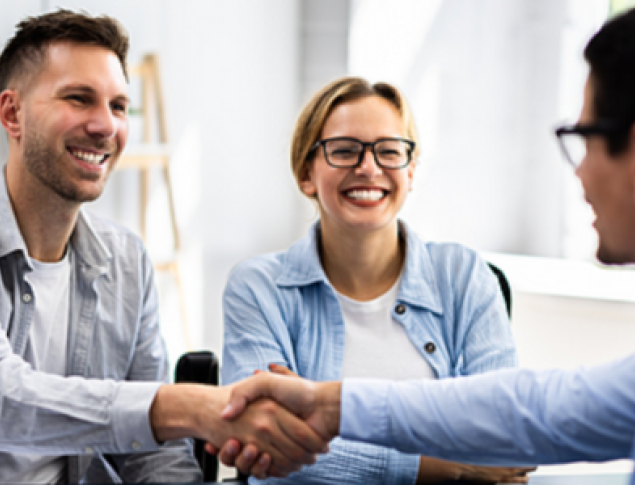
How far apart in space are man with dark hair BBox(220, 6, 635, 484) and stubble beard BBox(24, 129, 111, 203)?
796 mm

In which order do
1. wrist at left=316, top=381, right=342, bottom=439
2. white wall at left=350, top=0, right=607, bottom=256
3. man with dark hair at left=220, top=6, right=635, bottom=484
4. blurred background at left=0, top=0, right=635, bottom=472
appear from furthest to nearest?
white wall at left=350, top=0, right=607, bottom=256 < blurred background at left=0, top=0, right=635, bottom=472 < wrist at left=316, top=381, right=342, bottom=439 < man with dark hair at left=220, top=6, right=635, bottom=484

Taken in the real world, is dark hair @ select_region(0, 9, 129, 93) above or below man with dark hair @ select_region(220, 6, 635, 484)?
above

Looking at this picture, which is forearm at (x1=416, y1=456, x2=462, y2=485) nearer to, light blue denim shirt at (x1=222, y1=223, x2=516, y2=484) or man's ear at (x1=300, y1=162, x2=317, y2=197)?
light blue denim shirt at (x1=222, y1=223, x2=516, y2=484)

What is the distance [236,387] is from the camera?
4.56 ft

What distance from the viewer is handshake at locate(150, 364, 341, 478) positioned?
130cm

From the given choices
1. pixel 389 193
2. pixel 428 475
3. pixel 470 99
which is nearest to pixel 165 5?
pixel 470 99

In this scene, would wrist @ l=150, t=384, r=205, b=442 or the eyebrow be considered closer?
wrist @ l=150, t=384, r=205, b=442

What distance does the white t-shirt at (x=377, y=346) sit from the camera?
5.13 feet

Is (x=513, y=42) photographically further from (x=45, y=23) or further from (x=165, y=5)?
(x=45, y=23)

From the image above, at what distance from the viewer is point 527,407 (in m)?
1.15

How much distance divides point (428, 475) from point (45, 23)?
1.33 m

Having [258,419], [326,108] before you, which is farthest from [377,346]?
[326,108]

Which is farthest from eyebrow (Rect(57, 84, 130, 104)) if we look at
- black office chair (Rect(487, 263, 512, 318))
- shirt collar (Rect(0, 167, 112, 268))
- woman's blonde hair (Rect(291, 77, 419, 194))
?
black office chair (Rect(487, 263, 512, 318))

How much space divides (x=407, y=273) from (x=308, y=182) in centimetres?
35
